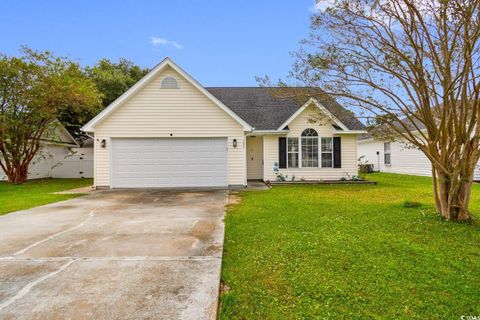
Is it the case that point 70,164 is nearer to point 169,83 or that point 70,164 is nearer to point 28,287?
point 169,83

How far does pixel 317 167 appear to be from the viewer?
557 inches

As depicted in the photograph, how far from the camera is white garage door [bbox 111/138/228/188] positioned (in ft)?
40.7

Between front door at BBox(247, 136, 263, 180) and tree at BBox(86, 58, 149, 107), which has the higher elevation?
tree at BBox(86, 58, 149, 107)

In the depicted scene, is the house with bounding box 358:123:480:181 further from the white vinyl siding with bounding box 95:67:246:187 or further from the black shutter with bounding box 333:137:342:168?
the white vinyl siding with bounding box 95:67:246:187

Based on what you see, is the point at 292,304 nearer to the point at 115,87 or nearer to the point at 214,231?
the point at 214,231

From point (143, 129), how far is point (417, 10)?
1023 cm

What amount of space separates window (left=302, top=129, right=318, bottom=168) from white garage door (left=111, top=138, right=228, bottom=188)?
Result: 4118mm

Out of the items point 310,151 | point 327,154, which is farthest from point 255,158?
point 327,154

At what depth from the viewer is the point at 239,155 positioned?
490 inches

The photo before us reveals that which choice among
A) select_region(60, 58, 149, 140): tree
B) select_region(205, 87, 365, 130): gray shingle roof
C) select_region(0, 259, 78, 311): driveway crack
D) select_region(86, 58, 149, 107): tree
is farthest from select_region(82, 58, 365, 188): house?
select_region(86, 58, 149, 107): tree

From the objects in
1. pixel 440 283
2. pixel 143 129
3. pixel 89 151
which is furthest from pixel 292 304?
pixel 89 151

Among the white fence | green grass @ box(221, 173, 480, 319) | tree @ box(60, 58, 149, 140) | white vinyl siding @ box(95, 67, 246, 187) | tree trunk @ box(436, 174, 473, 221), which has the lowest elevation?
green grass @ box(221, 173, 480, 319)

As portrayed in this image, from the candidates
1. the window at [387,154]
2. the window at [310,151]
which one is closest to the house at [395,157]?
the window at [387,154]

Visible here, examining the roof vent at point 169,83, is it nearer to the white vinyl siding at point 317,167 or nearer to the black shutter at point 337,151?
the white vinyl siding at point 317,167
